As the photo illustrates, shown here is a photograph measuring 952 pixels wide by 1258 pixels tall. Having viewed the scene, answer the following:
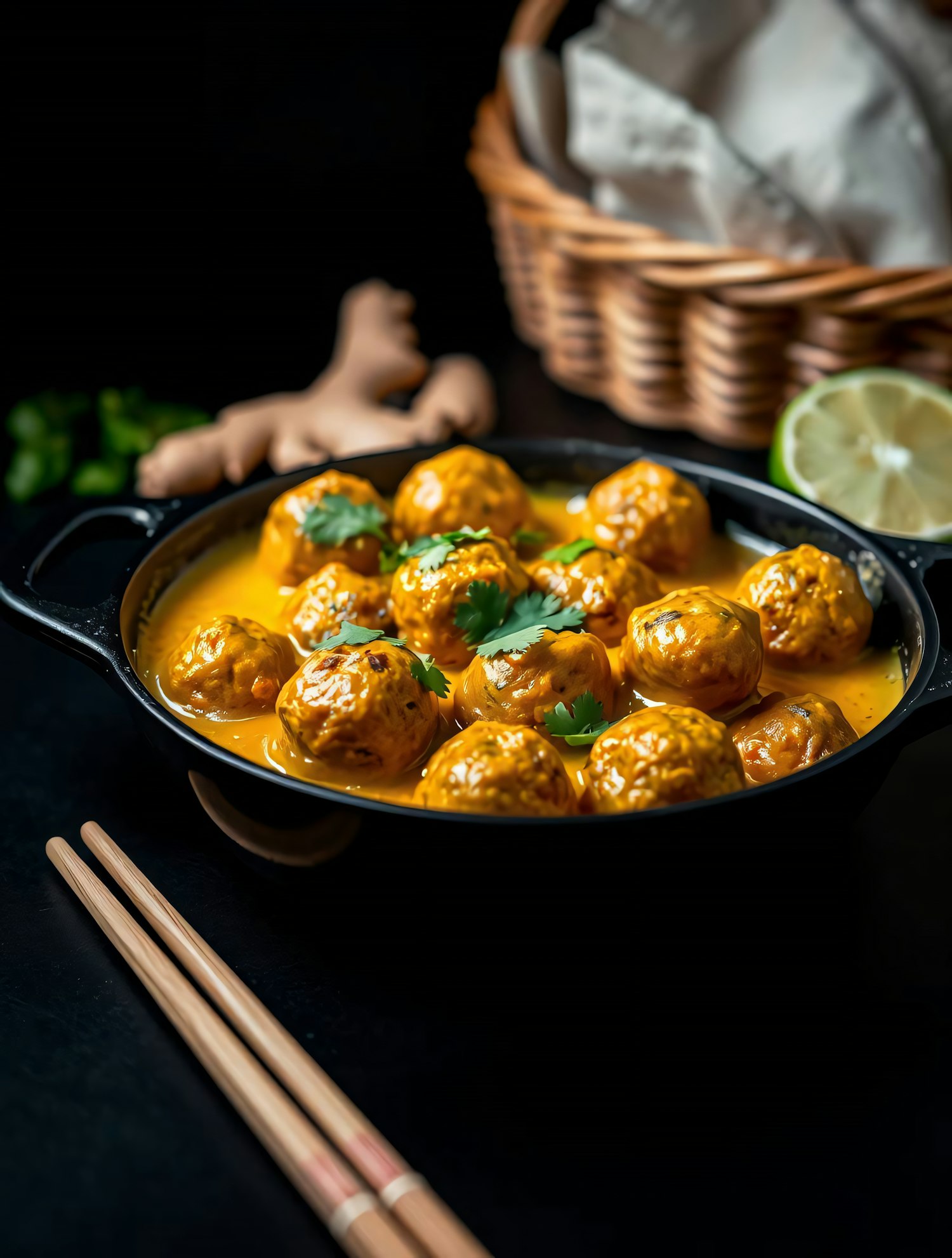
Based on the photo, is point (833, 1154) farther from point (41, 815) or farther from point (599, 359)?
point (599, 359)

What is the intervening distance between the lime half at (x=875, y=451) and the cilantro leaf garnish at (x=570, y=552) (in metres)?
0.45

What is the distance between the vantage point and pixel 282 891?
1273mm

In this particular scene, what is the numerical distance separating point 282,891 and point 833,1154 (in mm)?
584

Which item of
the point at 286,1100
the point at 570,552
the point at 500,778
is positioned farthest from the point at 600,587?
the point at 286,1100

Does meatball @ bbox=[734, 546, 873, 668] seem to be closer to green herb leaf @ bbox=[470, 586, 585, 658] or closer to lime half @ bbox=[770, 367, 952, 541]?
green herb leaf @ bbox=[470, 586, 585, 658]

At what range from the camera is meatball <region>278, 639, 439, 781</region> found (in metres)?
1.13

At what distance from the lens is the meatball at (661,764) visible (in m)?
1.05

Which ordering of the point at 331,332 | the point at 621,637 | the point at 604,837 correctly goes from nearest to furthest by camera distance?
1. the point at 604,837
2. the point at 621,637
3. the point at 331,332

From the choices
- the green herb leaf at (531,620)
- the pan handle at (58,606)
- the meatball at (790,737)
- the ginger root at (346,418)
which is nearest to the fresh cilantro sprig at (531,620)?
the green herb leaf at (531,620)

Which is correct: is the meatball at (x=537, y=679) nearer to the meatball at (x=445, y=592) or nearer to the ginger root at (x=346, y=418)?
the meatball at (x=445, y=592)

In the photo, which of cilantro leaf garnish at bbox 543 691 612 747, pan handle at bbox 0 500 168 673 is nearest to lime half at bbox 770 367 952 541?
cilantro leaf garnish at bbox 543 691 612 747

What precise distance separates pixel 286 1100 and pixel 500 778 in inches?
12.6

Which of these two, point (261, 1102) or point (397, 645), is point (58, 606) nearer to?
point (397, 645)

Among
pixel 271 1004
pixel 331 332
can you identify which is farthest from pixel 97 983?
pixel 331 332
